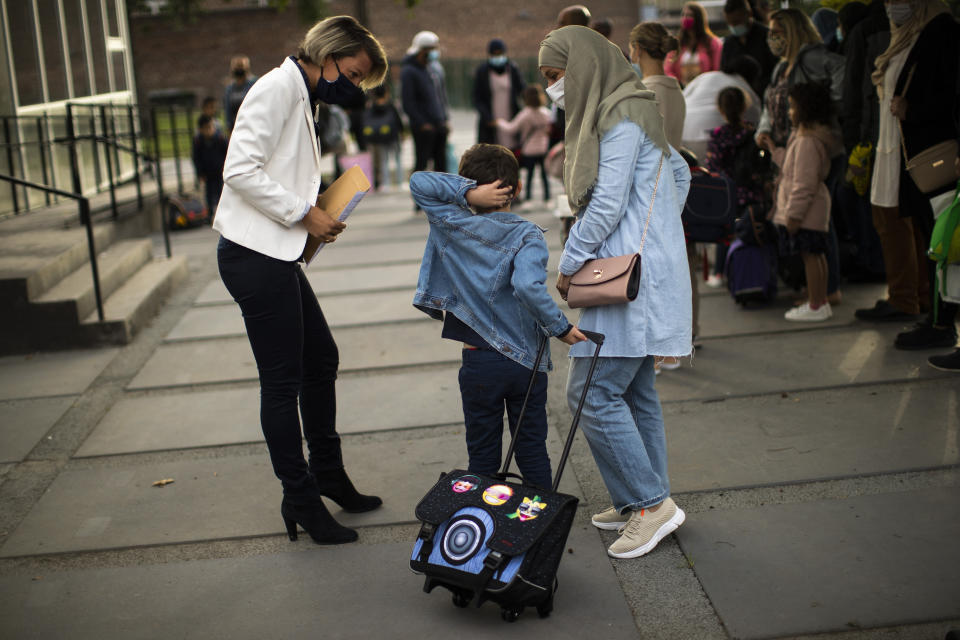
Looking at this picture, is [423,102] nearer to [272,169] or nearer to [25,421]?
[25,421]

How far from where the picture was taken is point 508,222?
130 inches

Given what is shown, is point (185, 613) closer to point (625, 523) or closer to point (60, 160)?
point (625, 523)

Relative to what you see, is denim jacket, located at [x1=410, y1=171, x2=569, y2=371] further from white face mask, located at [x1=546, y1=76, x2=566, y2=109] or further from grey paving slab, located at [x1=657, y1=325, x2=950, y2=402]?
grey paving slab, located at [x1=657, y1=325, x2=950, y2=402]

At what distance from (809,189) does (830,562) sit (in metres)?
3.42

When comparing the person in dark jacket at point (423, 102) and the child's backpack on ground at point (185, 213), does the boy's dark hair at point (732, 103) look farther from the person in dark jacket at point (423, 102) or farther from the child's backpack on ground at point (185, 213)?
the child's backpack on ground at point (185, 213)

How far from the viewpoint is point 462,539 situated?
298 centimetres

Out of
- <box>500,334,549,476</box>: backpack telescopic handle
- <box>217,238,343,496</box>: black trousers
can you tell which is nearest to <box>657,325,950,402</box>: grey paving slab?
<box>500,334,549,476</box>: backpack telescopic handle

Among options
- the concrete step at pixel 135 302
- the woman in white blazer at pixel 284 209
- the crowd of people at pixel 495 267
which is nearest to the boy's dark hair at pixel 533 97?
the concrete step at pixel 135 302

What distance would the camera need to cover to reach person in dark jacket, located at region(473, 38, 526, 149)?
11.8 m

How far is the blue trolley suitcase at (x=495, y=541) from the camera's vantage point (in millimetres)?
2916

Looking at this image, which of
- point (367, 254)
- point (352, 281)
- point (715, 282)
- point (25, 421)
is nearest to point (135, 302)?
point (352, 281)

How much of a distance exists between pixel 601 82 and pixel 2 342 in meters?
5.17

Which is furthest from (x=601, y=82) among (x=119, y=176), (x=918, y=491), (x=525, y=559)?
(x=119, y=176)

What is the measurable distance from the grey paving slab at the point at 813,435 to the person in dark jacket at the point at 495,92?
7.37 meters
